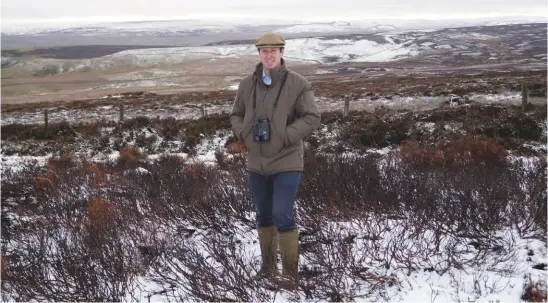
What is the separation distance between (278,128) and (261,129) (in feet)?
0.35

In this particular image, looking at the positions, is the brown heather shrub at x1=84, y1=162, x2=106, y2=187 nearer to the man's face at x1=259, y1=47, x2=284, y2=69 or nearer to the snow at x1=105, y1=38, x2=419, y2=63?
the man's face at x1=259, y1=47, x2=284, y2=69

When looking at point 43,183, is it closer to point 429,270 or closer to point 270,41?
point 270,41

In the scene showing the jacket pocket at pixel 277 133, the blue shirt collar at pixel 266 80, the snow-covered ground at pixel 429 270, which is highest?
the blue shirt collar at pixel 266 80

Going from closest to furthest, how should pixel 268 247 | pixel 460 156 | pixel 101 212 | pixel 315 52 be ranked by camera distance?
pixel 268 247, pixel 101 212, pixel 460 156, pixel 315 52

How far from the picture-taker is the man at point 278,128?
2.77 meters

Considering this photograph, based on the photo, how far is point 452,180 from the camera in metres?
4.42

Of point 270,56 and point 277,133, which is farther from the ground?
point 270,56

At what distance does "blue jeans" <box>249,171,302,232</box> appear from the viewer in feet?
9.29

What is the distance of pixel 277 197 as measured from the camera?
2848 millimetres

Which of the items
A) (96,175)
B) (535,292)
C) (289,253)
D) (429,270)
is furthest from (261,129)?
(96,175)

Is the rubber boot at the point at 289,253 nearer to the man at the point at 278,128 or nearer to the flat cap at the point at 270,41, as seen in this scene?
the man at the point at 278,128

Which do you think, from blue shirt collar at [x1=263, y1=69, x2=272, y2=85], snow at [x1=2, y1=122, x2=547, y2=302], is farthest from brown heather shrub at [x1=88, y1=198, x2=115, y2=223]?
blue shirt collar at [x1=263, y1=69, x2=272, y2=85]

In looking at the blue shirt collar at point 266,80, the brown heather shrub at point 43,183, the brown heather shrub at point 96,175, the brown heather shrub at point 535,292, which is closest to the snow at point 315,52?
the brown heather shrub at point 96,175

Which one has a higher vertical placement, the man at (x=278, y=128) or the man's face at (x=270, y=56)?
the man's face at (x=270, y=56)
